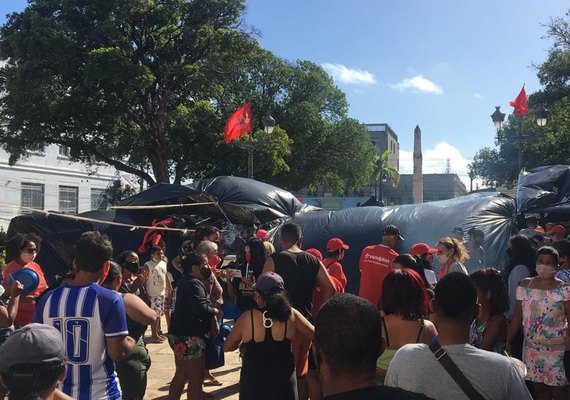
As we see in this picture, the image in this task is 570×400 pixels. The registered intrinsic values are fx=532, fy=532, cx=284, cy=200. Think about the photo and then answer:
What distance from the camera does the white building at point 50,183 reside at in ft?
97.8

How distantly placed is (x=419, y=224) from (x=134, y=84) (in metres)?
15.2

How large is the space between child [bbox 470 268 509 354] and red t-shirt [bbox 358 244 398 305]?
1791 millimetres

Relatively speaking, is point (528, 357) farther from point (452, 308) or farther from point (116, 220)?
point (116, 220)

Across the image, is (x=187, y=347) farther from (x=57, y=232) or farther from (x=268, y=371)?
(x=57, y=232)

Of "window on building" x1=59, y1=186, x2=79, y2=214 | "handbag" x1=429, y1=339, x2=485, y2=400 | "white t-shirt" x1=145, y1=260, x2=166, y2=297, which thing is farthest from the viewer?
"window on building" x1=59, y1=186, x2=79, y2=214

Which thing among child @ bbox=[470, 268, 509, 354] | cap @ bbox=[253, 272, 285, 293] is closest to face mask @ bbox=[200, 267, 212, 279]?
cap @ bbox=[253, 272, 285, 293]

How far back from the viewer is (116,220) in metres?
11.0

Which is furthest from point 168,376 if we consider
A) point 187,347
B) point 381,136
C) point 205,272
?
point 381,136

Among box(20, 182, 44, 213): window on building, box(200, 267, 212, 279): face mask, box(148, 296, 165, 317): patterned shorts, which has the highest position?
box(20, 182, 44, 213): window on building

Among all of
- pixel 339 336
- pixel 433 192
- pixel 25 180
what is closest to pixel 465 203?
pixel 339 336

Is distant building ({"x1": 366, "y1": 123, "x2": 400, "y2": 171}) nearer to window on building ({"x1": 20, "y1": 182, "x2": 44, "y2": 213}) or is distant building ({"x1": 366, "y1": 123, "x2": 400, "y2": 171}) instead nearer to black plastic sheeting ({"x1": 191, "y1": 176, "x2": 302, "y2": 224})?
window on building ({"x1": 20, "y1": 182, "x2": 44, "y2": 213})

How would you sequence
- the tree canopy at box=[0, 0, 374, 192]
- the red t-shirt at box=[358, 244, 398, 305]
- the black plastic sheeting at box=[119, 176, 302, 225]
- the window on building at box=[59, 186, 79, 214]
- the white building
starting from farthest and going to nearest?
the window on building at box=[59, 186, 79, 214] → the white building → the tree canopy at box=[0, 0, 374, 192] → the black plastic sheeting at box=[119, 176, 302, 225] → the red t-shirt at box=[358, 244, 398, 305]

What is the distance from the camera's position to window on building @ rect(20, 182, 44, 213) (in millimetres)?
30980

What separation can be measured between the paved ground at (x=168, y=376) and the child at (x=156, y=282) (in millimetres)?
588
